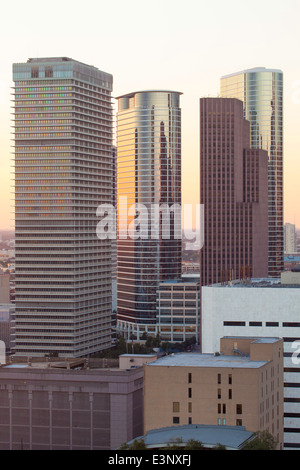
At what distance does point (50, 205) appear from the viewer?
197m

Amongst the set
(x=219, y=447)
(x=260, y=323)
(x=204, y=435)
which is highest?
(x=260, y=323)

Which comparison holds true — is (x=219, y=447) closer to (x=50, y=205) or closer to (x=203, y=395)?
(x=203, y=395)

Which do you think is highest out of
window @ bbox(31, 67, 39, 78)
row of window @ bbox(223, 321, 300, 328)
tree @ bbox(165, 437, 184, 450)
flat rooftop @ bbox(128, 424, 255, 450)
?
window @ bbox(31, 67, 39, 78)

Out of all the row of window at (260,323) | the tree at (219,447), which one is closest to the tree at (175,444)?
the tree at (219,447)

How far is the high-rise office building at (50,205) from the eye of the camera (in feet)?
633

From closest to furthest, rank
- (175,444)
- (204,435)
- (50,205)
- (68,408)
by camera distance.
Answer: (175,444) < (204,435) < (68,408) < (50,205)

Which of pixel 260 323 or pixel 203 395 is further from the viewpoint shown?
pixel 260 323

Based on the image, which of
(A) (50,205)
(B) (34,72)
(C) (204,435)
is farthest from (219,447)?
(B) (34,72)

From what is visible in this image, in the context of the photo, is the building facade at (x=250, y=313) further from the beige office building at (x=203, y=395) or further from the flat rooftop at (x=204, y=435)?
the flat rooftop at (x=204, y=435)

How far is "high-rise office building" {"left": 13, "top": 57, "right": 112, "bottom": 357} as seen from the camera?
192875 mm

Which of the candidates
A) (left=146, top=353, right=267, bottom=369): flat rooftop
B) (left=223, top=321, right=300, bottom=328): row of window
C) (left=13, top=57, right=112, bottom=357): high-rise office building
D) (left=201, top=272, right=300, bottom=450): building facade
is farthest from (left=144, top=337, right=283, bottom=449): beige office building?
(left=13, top=57, right=112, bottom=357): high-rise office building

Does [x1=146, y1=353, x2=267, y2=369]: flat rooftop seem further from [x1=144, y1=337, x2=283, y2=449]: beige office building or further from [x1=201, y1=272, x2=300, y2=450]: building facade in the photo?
[x1=201, y1=272, x2=300, y2=450]: building facade

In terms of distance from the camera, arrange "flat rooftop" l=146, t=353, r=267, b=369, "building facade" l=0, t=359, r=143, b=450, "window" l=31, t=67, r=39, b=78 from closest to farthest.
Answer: "flat rooftop" l=146, t=353, r=267, b=369
"building facade" l=0, t=359, r=143, b=450
"window" l=31, t=67, r=39, b=78
